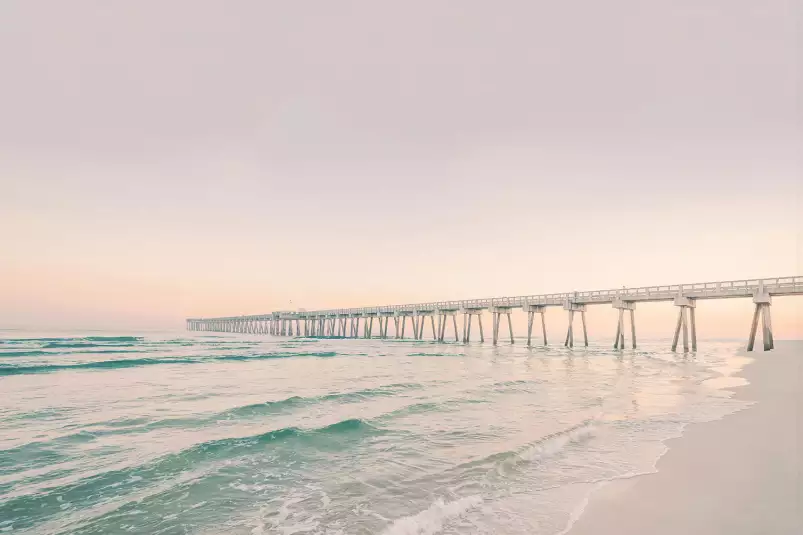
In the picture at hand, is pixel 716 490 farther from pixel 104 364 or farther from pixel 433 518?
pixel 104 364

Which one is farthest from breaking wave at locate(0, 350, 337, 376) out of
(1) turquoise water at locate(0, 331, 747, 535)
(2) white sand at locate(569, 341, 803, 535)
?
(2) white sand at locate(569, 341, 803, 535)

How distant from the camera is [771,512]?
199 inches

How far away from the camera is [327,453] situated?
8570mm

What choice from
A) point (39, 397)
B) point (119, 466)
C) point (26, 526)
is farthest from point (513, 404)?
point (39, 397)

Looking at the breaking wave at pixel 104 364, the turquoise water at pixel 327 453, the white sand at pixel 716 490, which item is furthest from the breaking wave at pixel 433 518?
the breaking wave at pixel 104 364

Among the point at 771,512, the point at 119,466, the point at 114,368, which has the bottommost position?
the point at 114,368

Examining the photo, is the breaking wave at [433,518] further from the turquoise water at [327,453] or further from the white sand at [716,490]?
the white sand at [716,490]

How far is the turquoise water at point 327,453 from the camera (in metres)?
5.56

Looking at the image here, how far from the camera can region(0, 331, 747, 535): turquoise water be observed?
18.2 ft

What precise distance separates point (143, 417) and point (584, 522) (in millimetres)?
12065

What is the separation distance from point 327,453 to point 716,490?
6.75 meters

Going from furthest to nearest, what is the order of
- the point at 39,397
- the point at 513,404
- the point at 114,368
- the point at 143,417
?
the point at 114,368
the point at 39,397
the point at 513,404
the point at 143,417

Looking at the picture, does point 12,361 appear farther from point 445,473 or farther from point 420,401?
point 445,473

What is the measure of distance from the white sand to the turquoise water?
17.7 inches
